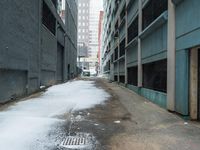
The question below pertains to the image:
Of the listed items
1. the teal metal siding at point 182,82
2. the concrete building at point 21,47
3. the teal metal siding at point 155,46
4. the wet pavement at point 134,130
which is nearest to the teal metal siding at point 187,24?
the teal metal siding at point 182,82

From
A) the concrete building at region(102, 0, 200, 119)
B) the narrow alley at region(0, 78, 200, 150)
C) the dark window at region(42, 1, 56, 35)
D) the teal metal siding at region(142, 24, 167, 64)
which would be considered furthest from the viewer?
the dark window at region(42, 1, 56, 35)

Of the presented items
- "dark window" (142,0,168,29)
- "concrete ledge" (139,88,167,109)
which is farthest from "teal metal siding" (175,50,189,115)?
"dark window" (142,0,168,29)

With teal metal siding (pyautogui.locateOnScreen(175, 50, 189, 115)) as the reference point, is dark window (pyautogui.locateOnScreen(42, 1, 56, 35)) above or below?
above

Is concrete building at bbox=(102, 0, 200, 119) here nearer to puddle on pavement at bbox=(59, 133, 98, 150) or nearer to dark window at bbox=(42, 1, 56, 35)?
puddle on pavement at bbox=(59, 133, 98, 150)

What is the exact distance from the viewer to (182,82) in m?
9.20

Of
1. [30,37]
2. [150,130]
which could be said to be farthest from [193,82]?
[30,37]

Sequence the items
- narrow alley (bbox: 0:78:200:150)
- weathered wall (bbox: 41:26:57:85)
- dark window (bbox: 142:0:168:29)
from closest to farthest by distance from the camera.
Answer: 1. narrow alley (bbox: 0:78:200:150)
2. dark window (bbox: 142:0:168:29)
3. weathered wall (bbox: 41:26:57:85)

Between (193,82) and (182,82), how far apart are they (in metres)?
0.48

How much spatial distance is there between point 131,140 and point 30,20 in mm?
13631

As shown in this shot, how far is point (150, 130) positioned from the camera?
284 inches

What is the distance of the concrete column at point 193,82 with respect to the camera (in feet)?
28.3

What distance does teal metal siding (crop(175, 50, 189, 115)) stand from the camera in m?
8.92

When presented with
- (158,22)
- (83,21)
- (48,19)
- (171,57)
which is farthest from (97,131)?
(83,21)

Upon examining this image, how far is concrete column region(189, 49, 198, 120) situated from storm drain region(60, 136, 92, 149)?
4016 mm
